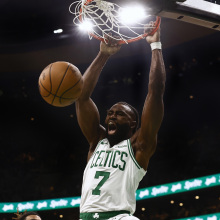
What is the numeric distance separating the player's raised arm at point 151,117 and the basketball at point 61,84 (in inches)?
22.7

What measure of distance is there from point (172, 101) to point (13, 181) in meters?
4.87

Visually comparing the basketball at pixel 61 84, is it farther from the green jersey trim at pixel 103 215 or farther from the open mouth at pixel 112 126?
the green jersey trim at pixel 103 215

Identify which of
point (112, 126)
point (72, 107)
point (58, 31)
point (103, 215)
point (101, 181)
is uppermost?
point (58, 31)

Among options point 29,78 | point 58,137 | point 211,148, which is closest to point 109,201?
point 211,148

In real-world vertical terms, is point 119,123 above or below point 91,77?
below

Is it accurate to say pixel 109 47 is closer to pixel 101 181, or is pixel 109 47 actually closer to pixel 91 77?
pixel 91 77

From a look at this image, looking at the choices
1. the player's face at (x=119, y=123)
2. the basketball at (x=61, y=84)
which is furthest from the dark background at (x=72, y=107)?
the basketball at (x=61, y=84)

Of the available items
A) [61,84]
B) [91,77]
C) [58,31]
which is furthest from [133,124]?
[58,31]

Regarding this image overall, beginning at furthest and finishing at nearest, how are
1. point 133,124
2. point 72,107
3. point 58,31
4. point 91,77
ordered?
point 72,107 < point 58,31 < point 91,77 < point 133,124

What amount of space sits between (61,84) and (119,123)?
0.60 metres

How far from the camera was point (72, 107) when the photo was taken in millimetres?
12422

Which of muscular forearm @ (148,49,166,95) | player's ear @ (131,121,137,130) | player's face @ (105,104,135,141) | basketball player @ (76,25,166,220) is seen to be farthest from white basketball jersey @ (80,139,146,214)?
muscular forearm @ (148,49,166,95)

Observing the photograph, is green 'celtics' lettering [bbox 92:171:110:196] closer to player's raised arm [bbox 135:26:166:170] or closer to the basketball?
player's raised arm [bbox 135:26:166:170]

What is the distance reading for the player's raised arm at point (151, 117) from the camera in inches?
128
